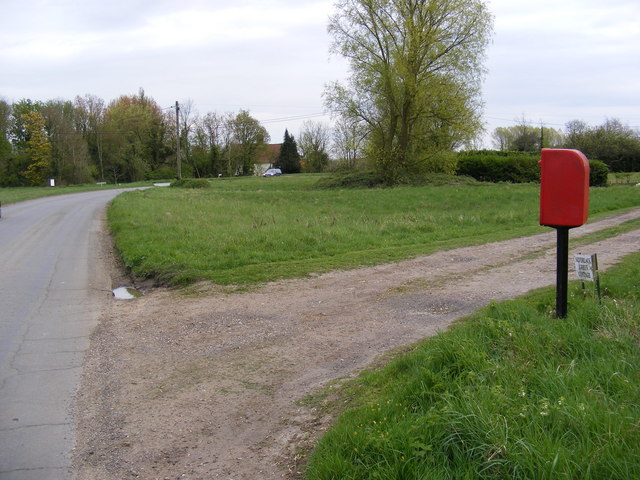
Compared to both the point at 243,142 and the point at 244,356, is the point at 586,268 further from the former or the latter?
the point at 243,142

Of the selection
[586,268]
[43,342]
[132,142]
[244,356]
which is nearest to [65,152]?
[132,142]

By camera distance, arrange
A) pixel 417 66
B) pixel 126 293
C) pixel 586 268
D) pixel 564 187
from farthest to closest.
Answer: pixel 417 66, pixel 126 293, pixel 586 268, pixel 564 187

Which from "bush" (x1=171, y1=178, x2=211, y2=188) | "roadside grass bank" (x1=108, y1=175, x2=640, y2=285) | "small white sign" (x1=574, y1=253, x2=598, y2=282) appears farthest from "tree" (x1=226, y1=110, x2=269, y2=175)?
"small white sign" (x1=574, y1=253, x2=598, y2=282)

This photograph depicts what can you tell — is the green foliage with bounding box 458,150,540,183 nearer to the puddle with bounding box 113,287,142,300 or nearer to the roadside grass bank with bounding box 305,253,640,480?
the puddle with bounding box 113,287,142,300

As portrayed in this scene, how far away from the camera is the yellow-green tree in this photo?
66.1m

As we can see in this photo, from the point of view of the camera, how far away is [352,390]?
487 cm

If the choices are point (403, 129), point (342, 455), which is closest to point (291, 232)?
point (342, 455)

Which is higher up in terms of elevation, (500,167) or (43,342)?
(500,167)

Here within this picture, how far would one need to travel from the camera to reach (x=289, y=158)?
91500 millimetres

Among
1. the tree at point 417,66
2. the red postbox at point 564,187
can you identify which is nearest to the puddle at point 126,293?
the red postbox at point 564,187

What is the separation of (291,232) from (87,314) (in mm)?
7044

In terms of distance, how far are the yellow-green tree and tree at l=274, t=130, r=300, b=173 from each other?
36.4m

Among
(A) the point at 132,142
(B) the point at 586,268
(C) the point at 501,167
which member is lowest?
(B) the point at 586,268

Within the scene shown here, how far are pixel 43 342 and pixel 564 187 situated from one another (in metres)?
6.31
